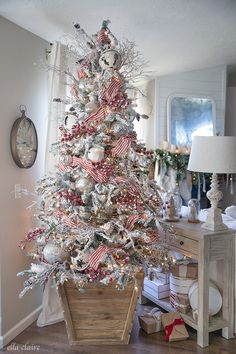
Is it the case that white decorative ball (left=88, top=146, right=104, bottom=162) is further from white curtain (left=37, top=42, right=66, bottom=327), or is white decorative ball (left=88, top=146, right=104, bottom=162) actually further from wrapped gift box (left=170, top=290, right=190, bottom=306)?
wrapped gift box (left=170, top=290, right=190, bottom=306)

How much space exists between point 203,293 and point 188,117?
8.26ft

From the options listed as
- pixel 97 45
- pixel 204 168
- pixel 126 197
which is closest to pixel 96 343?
pixel 126 197

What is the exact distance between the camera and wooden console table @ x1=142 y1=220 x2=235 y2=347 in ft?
7.61

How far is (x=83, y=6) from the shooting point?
2188 mm

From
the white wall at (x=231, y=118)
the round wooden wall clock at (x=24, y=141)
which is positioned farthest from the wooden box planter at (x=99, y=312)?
the white wall at (x=231, y=118)

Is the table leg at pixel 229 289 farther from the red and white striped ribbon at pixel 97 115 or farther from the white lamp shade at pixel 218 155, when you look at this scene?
the red and white striped ribbon at pixel 97 115

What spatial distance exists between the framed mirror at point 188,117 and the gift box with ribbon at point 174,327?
228 cm

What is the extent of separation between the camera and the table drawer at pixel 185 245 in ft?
7.78

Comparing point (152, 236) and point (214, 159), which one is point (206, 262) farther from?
point (214, 159)

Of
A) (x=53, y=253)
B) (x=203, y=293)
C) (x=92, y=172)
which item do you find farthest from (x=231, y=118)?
(x=53, y=253)

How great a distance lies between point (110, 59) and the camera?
2.29 metres

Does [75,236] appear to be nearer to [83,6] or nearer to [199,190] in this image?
[83,6]

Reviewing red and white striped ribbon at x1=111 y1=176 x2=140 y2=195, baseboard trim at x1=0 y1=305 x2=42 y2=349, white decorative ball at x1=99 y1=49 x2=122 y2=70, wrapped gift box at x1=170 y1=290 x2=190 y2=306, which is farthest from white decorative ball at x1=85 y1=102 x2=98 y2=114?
baseboard trim at x1=0 y1=305 x2=42 y2=349

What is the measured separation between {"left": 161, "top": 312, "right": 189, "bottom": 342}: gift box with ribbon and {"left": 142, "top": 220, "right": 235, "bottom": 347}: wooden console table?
7 cm
